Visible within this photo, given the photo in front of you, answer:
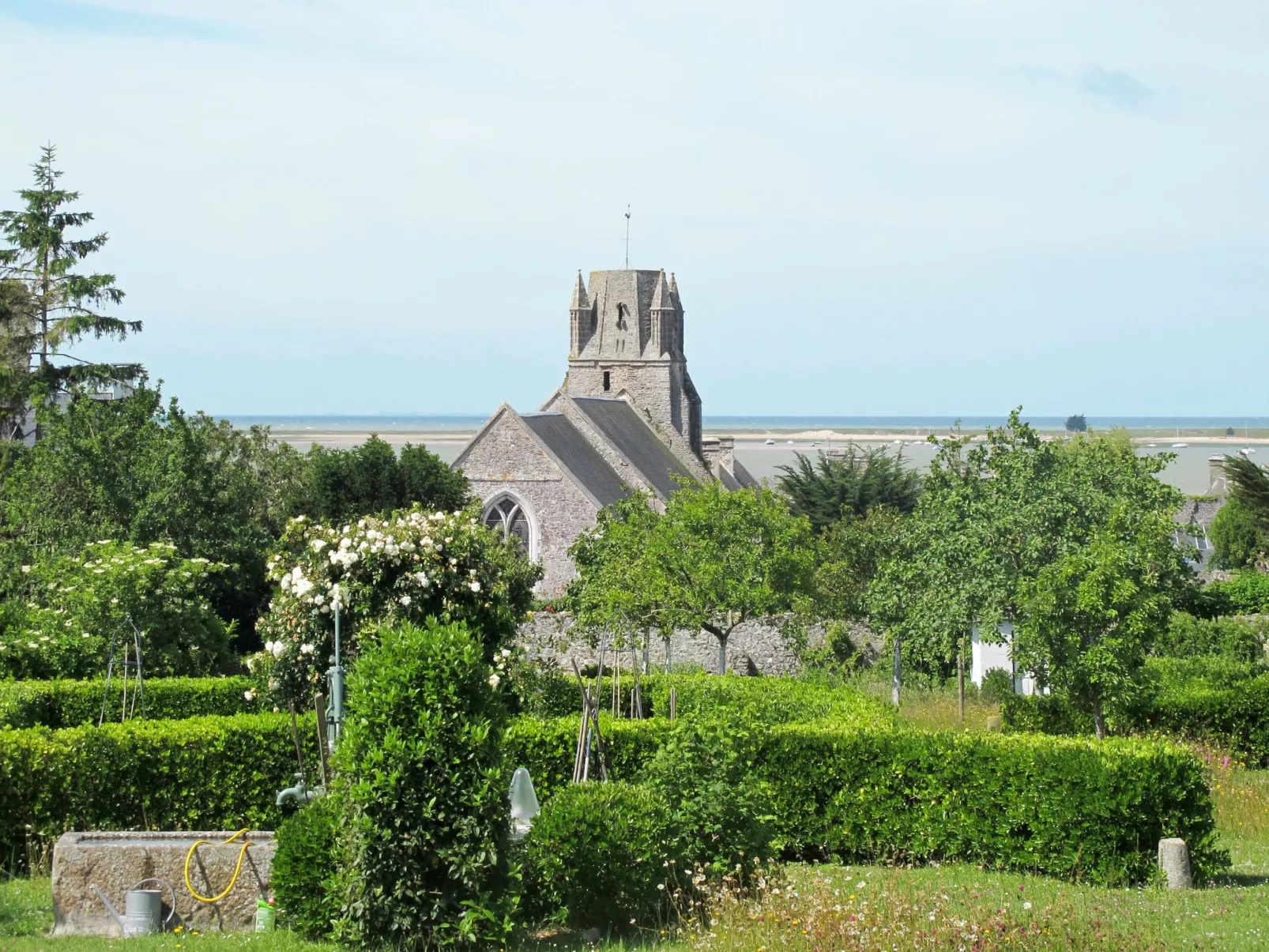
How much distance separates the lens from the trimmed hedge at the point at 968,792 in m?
12.6

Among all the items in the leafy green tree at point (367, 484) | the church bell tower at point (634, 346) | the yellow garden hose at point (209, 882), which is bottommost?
the yellow garden hose at point (209, 882)

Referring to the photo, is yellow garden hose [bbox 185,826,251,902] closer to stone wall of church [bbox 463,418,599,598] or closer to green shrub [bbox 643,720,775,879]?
green shrub [bbox 643,720,775,879]

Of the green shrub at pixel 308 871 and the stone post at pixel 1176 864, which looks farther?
the stone post at pixel 1176 864

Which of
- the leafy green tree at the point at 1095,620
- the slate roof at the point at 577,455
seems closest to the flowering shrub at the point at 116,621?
the leafy green tree at the point at 1095,620

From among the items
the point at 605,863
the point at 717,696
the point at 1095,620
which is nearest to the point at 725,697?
the point at 717,696

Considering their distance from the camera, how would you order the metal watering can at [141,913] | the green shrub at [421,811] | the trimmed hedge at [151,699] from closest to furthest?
the green shrub at [421,811] < the metal watering can at [141,913] < the trimmed hedge at [151,699]

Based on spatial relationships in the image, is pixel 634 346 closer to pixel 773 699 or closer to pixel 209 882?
pixel 773 699

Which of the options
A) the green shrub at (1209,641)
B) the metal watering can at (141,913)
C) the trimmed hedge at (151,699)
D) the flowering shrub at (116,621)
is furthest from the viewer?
the green shrub at (1209,641)

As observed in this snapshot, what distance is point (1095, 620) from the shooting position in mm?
17391

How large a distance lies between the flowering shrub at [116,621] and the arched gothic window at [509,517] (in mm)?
25025

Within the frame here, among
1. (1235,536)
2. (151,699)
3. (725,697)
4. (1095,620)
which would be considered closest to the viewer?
(1095,620)

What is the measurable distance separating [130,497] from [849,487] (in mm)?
31906

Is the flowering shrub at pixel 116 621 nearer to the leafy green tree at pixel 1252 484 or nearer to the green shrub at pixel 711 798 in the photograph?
the green shrub at pixel 711 798

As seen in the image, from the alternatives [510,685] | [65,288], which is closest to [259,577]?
[65,288]
